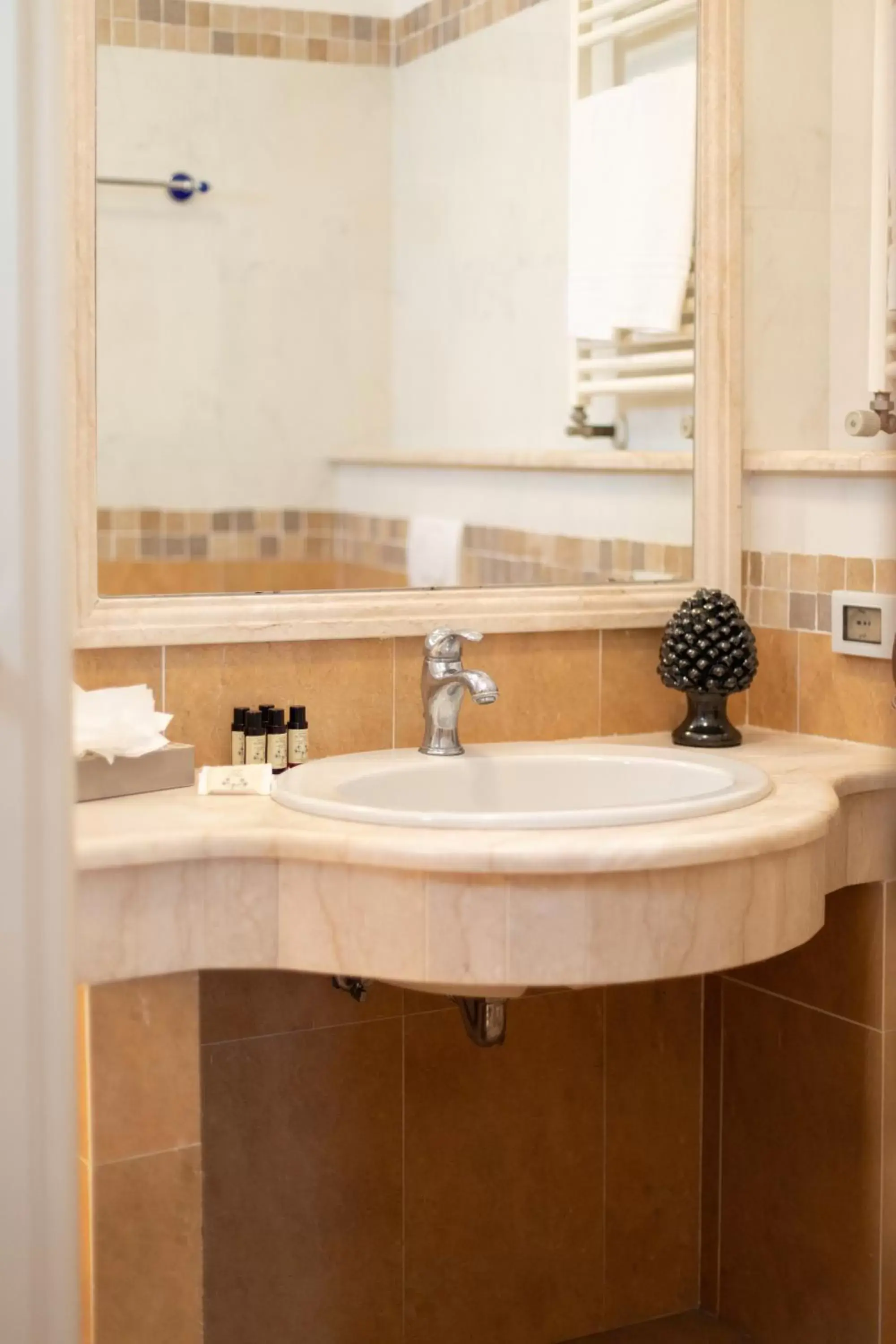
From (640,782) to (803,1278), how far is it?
67cm

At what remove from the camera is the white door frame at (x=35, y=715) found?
1.89 feet

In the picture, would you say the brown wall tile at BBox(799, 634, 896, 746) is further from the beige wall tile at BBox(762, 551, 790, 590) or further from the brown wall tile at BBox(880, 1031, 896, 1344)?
the brown wall tile at BBox(880, 1031, 896, 1344)

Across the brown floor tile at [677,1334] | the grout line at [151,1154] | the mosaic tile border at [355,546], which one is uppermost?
the mosaic tile border at [355,546]

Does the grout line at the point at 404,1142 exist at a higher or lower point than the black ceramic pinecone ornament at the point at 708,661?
lower

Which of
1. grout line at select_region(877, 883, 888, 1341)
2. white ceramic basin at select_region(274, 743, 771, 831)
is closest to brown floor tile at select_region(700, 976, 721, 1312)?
grout line at select_region(877, 883, 888, 1341)

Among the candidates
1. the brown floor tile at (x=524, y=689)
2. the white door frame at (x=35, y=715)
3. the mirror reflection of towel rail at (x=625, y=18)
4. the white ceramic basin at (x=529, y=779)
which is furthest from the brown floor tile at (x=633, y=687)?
the white door frame at (x=35, y=715)

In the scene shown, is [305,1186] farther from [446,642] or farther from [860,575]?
[860,575]

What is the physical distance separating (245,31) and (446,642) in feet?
2.16

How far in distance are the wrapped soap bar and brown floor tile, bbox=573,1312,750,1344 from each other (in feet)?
3.05

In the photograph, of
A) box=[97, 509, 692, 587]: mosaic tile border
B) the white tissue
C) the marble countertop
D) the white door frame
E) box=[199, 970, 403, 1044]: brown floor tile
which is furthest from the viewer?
box=[199, 970, 403, 1044]: brown floor tile

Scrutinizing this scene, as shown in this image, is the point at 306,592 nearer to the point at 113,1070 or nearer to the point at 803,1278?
the point at 113,1070

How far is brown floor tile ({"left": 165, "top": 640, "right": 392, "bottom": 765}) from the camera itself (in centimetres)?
168

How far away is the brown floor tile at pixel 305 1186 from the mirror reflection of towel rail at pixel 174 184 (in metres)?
0.91

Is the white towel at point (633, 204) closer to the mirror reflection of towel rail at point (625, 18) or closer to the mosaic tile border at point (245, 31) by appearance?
the mirror reflection of towel rail at point (625, 18)
